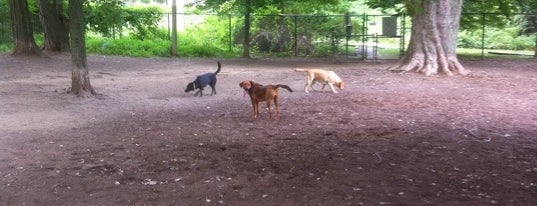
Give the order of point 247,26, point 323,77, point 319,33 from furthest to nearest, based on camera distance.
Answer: point 319,33 < point 247,26 < point 323,77

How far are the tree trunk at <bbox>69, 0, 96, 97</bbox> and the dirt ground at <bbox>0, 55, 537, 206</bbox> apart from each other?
0.33 meters

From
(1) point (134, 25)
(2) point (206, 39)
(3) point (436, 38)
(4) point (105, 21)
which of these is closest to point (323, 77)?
(3) point (436, 38)

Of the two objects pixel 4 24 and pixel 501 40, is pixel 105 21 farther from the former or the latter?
pixel 501 40

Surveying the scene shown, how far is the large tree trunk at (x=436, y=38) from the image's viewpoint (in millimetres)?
15617

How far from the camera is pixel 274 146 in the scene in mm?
7250

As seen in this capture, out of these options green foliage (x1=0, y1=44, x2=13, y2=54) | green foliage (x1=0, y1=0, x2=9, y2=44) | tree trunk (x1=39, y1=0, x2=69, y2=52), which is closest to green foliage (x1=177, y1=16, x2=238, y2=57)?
tree trunk (x1=39, y1=0, x2=69, y2=52)

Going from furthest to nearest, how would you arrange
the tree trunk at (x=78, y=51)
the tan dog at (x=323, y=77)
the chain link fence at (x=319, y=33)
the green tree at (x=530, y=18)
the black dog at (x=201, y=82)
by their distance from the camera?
the chain link fence at (x=319, y=33) < the green tree at (x=530, y=18) < the tan dog at (x=323, y=77) < the black dog at (x=201, y=82) < the tree trunk at (x=78, y=51)

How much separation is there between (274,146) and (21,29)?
48.9ft

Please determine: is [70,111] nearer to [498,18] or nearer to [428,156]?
[428,156]

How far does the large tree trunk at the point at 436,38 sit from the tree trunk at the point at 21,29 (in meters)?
12.4

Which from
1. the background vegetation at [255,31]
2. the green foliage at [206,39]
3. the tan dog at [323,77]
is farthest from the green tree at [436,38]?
the green foliage at [206,39]

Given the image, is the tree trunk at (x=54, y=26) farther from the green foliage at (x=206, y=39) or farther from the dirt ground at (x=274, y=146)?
the dirt ground at (x=274, y=146)

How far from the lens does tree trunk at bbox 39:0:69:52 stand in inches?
828

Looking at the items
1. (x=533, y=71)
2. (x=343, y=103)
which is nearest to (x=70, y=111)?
(x=343, y=103)
